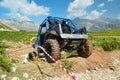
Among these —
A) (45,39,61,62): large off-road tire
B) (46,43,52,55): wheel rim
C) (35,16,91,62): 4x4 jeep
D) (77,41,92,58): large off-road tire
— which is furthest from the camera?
(77,41,92,58): large off-road tire

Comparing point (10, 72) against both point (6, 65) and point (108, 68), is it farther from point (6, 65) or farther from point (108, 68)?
point (108, 68)

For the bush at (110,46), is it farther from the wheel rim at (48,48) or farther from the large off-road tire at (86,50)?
the wheel rim at (48,48)

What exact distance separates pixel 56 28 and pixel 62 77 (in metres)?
3.45

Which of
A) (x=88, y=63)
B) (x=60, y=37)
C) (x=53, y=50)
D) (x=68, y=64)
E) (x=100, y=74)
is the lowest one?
(x=100, y=74)

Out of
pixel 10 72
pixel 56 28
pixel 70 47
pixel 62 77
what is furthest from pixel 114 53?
pixel 10 72

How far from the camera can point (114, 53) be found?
17.0 metres

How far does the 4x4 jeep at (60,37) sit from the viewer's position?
11.9 metres

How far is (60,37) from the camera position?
40.5 feet

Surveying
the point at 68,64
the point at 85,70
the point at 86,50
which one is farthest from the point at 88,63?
the point at 86,50

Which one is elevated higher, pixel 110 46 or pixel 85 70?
pixel 110 46

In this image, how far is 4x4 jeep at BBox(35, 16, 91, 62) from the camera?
1192 centimetres

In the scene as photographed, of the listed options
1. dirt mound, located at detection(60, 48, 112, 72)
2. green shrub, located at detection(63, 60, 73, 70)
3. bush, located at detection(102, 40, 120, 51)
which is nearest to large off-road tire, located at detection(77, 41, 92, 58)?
dirt mound, located at detection(60, 48, 112, 72)

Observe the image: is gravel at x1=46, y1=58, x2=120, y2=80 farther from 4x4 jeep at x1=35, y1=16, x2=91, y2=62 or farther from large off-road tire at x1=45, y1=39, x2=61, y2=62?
4x4 jeep at x1=35, y1=16, x2=91, y2=62

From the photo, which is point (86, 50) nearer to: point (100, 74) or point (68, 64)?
point (68, 64)
